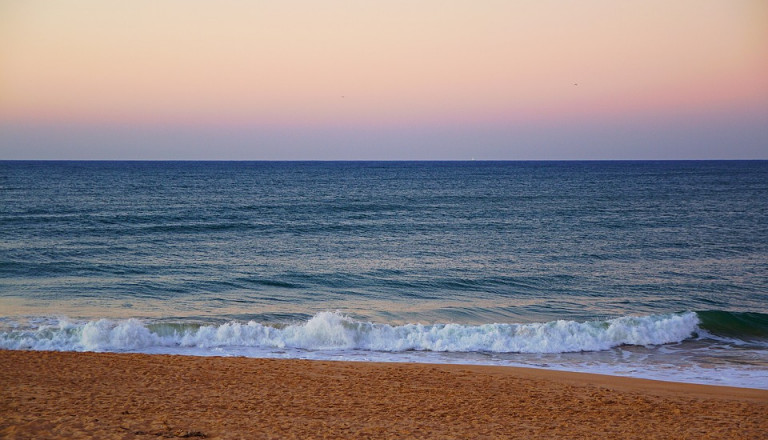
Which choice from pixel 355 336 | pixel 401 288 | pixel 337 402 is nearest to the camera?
pixel 337 402

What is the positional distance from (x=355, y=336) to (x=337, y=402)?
18.2 feet

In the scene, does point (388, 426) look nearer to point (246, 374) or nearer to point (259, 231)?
point (246, 374)

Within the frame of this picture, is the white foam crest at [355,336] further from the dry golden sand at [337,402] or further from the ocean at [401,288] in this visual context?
the dry golden sand at [337,402]

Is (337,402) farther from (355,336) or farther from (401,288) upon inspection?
(401,288)

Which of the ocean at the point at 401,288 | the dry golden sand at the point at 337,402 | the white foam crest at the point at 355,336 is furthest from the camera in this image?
the ocean at the point at 401,288

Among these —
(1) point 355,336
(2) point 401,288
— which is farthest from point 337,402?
(2) point 401,288

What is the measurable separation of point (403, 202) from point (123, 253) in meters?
29.2

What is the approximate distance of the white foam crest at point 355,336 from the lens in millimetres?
14046

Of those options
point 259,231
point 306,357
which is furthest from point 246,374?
point 259,231

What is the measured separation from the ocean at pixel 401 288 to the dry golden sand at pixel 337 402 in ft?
5.67

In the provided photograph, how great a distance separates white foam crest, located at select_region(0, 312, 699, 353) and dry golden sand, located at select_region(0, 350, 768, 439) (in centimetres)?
189

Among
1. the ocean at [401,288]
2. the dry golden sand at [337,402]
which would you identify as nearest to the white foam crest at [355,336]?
the ocean at [401,288]

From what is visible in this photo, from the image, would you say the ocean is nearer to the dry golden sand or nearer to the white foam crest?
the white foam crest

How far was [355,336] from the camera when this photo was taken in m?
15.1
